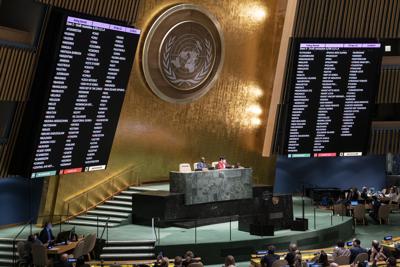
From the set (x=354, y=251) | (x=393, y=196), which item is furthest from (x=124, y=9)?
(x=393, y=196)

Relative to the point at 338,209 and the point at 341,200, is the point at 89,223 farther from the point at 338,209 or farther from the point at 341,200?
the point at 341,200

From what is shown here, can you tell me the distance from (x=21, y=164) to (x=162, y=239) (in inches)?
165

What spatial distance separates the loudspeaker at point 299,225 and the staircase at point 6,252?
773 cm

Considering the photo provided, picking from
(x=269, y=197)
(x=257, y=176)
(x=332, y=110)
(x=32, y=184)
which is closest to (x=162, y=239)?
Result: (x=269, y=197)

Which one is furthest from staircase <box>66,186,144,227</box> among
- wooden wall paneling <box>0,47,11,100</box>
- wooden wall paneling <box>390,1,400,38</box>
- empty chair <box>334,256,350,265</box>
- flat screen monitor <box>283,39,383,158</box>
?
wooden wall paneling <box>390,1,400,38</box>

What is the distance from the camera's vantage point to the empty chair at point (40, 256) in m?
15.3

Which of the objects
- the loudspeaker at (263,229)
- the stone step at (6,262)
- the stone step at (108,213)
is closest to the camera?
the stone step at (6,262)

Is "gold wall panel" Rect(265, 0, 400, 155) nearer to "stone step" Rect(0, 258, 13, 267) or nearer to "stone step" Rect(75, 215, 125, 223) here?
"stone step" Rect(75, 215, 125, 223)

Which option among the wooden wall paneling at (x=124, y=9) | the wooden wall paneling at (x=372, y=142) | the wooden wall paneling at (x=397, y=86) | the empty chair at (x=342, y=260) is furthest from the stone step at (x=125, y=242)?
the wooden wall paneling at (x=397, y=86)

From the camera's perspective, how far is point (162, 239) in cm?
1811

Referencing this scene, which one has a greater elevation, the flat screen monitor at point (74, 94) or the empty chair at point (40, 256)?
the flat screen monitor at point (74, 94)

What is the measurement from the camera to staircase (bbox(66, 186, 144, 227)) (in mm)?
20250

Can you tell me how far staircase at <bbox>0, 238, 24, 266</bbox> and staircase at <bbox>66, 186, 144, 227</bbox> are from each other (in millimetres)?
2785

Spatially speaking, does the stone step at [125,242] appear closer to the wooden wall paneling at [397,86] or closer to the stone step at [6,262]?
the stone step at [6,262]
